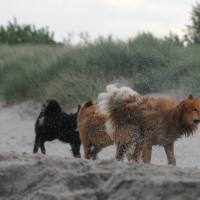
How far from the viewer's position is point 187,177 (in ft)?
19.7

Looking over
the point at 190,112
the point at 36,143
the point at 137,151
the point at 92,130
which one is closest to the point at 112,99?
the point at 137,151

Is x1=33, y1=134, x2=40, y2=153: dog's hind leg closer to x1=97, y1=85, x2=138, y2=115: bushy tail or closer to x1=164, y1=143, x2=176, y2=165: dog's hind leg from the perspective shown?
x1=97, y1=85, x2=138, y2=115: bushy tail

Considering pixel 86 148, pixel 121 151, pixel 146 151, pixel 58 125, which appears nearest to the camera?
pixel 146 151

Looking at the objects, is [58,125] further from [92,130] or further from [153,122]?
[153,122]

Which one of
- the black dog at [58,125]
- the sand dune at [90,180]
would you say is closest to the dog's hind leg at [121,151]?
the black dog at [58,125]

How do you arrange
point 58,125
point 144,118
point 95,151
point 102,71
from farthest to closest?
point 102,71
point 58,125
point 95,151
point 144,118

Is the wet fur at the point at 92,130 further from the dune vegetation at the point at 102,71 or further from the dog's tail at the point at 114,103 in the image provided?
the dune vegetation at the point at 102,71

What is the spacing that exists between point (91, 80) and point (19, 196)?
16.1m

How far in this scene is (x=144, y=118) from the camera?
10773 mm

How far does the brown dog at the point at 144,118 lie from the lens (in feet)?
35.5

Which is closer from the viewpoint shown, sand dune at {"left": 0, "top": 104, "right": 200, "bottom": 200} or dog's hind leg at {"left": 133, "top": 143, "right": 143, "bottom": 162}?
sand dune at {"left": 0, "top": 104, "right": 200, "bottom": 200}

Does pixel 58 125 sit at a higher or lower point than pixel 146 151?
higher

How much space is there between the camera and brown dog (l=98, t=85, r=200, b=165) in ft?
35.5

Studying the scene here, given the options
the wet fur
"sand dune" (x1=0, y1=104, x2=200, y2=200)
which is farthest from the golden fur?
"sand dune" (x1=0, y1=104, x2=200, y2=200)
